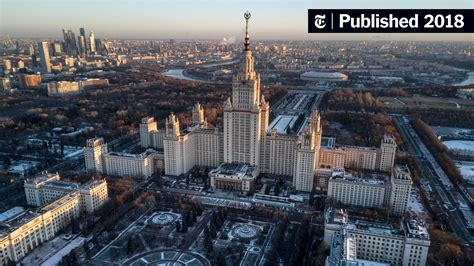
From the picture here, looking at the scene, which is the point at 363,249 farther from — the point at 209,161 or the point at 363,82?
the point at 363,82

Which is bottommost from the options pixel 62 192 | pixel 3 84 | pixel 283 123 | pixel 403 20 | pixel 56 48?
pixel 283 123

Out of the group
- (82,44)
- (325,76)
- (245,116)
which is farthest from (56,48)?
(245,116)

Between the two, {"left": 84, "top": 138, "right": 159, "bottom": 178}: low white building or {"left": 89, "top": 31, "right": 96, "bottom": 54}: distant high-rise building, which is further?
{"left": 89, "top": 31, "right": 96, "bottom": 54}: distant high-rise building

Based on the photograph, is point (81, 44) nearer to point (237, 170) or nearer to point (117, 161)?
point (117, 161)

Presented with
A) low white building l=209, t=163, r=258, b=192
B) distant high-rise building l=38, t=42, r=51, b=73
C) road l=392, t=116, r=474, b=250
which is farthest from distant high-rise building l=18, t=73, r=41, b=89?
road l=392, t=116, r=474, b=250

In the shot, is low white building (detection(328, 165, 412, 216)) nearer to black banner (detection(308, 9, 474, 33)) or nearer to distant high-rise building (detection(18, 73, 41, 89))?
black banner (detection(308, 9, 474, 33))

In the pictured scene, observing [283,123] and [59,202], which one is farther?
[283,123]

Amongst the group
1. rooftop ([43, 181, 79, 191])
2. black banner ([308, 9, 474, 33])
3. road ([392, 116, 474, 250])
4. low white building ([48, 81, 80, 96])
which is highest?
black banner ([308, 9, 474, 33])
